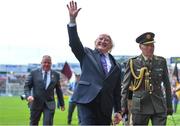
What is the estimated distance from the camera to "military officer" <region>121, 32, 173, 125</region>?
33.0 feet

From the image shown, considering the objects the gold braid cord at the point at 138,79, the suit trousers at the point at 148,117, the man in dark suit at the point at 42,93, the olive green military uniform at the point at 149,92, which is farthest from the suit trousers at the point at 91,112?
the man in dark suit at the point at 42,93

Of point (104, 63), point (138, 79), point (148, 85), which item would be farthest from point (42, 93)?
point (104, 63)

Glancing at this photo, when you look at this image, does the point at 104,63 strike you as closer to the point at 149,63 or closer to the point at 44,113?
the point at 149,63

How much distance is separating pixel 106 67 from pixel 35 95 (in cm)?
494

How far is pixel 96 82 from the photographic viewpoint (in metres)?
8.48

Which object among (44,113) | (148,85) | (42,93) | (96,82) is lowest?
(44,113)

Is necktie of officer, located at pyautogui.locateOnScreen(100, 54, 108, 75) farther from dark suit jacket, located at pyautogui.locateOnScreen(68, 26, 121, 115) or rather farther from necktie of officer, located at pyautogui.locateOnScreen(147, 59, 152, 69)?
necktie of officer, located at pyautogui.locateOnScreen(147, 59, 152, 69)

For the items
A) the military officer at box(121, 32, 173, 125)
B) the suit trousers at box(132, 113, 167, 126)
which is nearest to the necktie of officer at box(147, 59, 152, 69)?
the military officer at box(121, 32, 173, 125)

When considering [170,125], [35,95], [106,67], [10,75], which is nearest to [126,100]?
[106,67]

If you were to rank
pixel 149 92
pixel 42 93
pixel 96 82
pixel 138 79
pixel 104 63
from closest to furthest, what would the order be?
pixel 96 82 < pixel 104 63 < pixel 149 92 < pixel 138 79 < pixel 42 93

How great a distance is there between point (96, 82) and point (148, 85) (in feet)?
6.03

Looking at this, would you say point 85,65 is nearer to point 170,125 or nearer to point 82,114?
point 82,114

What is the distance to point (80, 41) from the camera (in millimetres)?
8344

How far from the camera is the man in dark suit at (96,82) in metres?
8.45
